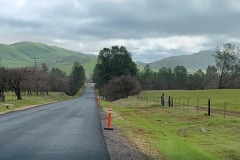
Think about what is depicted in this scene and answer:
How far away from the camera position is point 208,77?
15050cm

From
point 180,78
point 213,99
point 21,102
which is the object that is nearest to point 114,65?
point 180,78

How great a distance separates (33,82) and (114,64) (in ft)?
110

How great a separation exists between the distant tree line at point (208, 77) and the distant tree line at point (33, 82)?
113 feet

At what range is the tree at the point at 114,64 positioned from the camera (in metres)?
126

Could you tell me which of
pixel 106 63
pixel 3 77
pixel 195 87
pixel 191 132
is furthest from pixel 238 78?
pixel 191 132

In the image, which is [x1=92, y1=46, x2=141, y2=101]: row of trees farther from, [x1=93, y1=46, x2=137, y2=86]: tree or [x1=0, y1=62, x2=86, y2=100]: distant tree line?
[x1=0, y1=62, x2=86, y2=100]: distant tree line

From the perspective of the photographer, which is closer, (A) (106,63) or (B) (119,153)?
(B) (119,153)

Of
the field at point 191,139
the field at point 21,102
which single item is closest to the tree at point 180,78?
the field at point 21,102

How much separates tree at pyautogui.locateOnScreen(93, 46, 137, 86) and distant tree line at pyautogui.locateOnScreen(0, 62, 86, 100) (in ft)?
65.5

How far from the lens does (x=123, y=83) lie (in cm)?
9456

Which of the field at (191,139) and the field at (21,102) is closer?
the field at (191,139)

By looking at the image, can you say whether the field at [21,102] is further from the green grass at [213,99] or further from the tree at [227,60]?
the tree at [227,60]

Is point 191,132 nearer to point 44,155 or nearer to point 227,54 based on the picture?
point 44,155

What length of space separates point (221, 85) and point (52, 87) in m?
67.1
